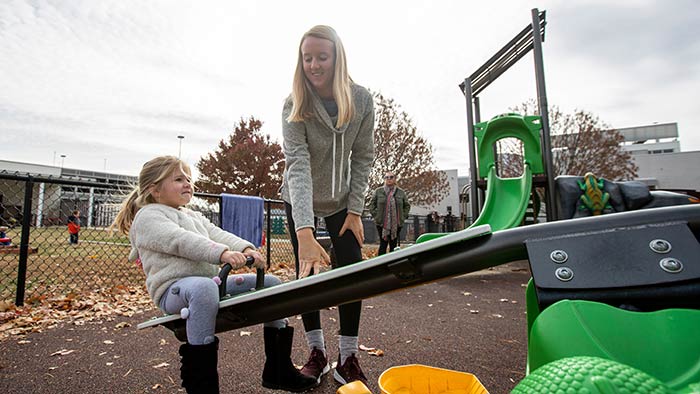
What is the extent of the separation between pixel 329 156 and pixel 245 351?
141 centimetres

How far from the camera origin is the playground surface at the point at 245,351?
1.80 meters

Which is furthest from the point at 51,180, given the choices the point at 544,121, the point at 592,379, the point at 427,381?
the point at 544,121

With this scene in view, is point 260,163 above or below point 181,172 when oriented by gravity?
above

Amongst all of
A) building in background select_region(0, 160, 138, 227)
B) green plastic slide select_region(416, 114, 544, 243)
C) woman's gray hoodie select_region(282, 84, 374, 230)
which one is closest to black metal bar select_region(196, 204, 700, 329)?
woman's gray hoodie select_region(282, 84, 374, 230)

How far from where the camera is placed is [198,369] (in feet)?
3.92

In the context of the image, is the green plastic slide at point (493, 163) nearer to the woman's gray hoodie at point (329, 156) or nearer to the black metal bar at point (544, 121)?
the black metal bar at point (544, 121)

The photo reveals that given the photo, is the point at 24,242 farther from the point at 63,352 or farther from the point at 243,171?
the point at 243,171

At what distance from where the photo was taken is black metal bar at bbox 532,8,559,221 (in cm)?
465

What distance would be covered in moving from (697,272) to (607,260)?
4.5 inches

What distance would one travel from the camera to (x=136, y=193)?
174cm

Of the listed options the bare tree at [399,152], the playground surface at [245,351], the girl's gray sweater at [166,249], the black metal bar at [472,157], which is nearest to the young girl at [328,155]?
the playground surface at [245,351]

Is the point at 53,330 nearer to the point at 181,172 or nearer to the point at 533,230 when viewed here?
the point at 181,172

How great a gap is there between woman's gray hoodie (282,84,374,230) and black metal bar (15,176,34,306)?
10.4 feet

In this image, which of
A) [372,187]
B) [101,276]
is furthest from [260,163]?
[101,276]
